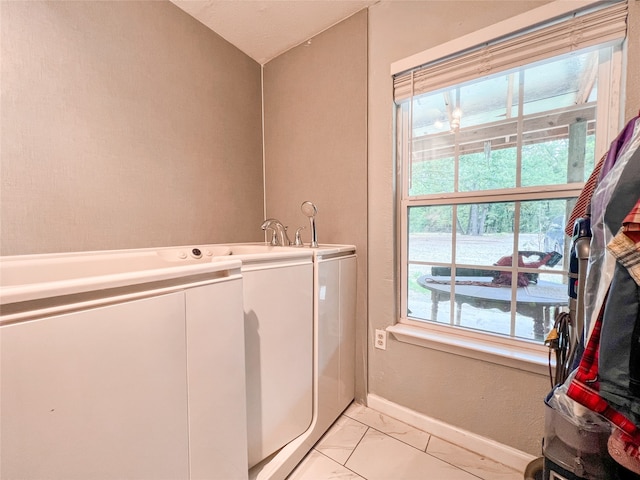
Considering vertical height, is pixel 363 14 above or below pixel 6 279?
above

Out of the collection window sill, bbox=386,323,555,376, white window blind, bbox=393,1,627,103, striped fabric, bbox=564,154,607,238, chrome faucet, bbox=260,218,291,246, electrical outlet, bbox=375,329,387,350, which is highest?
white window blind, bbox=393,1,627,103

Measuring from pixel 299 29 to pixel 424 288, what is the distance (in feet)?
5.72

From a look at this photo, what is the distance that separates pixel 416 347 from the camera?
1319 mm

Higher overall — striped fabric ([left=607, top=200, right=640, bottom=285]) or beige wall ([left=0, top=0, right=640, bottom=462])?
beige wall ([left=0, top=0, right=640, bottom=462])

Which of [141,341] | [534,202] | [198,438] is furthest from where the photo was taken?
[534,202]

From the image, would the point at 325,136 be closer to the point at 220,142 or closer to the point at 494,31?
the point at 220,142

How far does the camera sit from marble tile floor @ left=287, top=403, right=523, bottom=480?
3.47ft

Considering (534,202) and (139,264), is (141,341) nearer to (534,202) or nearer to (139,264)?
(139,264)

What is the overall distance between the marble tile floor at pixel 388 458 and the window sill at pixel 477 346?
457 millimetres

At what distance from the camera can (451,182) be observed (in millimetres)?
1284

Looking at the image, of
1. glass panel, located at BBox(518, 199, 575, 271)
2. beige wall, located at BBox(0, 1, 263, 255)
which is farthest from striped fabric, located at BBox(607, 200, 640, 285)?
beige wall, located at BBox(0, 1, 263, 255)

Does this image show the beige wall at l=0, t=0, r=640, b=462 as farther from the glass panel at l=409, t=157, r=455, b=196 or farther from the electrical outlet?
the glass panel at l=409, t=157, r=455, b=196

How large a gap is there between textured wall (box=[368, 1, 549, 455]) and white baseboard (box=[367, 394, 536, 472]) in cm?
3

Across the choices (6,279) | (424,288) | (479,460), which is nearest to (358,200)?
(424,288)
